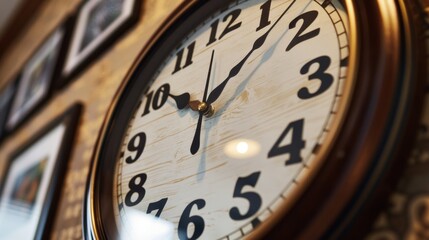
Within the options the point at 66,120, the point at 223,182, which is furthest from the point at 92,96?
the point at 223,182

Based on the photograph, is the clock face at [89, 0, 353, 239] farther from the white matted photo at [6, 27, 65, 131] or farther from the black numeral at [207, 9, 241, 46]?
the white matted photo at [6, 27, 65, 131]

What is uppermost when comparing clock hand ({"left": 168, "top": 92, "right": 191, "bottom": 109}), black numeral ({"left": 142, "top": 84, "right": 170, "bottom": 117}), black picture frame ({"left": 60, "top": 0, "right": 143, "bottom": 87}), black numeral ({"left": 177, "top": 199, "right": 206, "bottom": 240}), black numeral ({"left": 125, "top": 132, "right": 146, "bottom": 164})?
black picture frame ({"left": 60, "top": 0, "right": 143, "bottom": 87})

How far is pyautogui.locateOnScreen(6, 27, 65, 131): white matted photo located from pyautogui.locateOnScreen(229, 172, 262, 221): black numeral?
0.95 meters

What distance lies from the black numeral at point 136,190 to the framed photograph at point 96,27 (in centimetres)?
44

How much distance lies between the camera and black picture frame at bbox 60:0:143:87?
0.96 metres

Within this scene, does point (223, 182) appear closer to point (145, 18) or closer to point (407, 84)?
point (407, 84)

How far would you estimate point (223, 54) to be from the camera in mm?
607

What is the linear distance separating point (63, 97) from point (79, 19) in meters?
0.28

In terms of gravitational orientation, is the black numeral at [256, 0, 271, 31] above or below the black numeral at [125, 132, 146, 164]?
above

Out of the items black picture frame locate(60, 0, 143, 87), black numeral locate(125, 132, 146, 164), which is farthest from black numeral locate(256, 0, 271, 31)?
black picture frame locate(60, 0, 143, 87)

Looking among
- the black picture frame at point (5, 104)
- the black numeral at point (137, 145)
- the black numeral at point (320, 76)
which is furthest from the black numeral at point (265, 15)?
the black picture frame at point (5, 104)

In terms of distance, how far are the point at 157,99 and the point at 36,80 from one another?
3.01ft

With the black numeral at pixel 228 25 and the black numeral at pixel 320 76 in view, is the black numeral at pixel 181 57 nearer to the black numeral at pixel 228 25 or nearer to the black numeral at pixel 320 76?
the black numeral at pixel 228 25

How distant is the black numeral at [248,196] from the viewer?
43 centimetres
